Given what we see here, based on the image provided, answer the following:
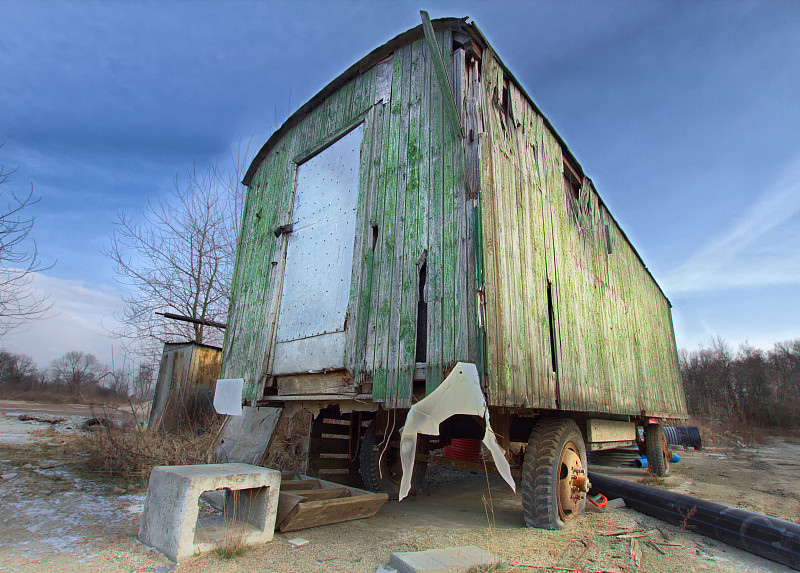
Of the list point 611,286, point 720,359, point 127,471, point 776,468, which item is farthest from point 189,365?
point 720,359

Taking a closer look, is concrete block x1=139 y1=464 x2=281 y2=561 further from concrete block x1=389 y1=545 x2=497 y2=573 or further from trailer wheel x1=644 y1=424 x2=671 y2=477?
trailer wheel x1=644 y1=424 x2=671 y2=477

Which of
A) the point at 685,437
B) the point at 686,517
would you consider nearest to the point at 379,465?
the point at 686,517

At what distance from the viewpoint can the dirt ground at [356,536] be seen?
11.0 ft

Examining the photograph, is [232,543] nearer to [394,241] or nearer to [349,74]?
[394,241]

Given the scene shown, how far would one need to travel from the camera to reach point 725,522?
180 inches

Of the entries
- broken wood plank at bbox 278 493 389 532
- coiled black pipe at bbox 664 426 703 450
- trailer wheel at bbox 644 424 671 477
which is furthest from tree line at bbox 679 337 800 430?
broken wood plank at bbox 278 493 389 532

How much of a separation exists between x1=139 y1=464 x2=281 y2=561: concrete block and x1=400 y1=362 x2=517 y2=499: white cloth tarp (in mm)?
1377

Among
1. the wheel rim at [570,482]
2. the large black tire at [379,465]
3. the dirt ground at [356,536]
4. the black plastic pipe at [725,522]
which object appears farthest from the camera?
the large black tire at [379,465]

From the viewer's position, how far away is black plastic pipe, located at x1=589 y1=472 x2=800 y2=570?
4.04m

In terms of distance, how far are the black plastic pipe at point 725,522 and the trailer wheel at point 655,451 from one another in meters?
4.57

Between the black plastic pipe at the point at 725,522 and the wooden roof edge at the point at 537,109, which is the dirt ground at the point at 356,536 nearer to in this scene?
the black plastic pipe at the point at 725,522

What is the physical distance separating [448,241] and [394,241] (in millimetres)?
809

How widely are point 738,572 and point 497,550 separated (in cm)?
216

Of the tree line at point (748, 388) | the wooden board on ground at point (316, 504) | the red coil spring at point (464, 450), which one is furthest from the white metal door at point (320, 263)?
the tree line at point (748, 388)
